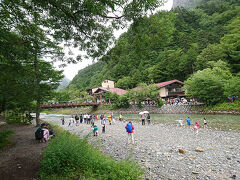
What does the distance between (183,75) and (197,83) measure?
852 inches

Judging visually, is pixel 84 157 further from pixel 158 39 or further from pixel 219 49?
pixel 219 49

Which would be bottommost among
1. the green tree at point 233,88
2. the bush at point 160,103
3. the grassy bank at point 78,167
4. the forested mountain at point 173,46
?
the grassy bank at point 78,167

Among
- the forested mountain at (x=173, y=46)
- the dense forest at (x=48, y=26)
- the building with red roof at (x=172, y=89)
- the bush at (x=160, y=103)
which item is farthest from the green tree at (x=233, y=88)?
the dense forest at (x=48, y=26)

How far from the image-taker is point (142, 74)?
154 ft

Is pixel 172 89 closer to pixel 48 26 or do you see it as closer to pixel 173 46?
pixel 173 46

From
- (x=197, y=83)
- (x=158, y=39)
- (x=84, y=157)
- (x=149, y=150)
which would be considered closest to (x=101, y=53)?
(x=158, y=39)

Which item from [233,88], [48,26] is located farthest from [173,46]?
[48,26]

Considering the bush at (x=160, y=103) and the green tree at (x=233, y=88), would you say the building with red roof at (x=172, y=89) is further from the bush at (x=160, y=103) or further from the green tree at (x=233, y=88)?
the green tree at (x=233, y=88)

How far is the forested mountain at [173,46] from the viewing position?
4271 millimetres

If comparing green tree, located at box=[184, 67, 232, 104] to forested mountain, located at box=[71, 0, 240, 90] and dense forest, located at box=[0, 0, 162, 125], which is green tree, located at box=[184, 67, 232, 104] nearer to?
forested mountain, located at box=[71, 0, 240, 90]

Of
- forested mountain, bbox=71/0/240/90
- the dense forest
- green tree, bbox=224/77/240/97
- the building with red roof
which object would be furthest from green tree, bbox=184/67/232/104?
the dense forest

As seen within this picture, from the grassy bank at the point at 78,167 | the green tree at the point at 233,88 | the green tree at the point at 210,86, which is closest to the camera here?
the grassy bank at the point at 78,167

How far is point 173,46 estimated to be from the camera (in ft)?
147

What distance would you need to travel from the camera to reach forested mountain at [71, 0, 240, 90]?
4271 mm
